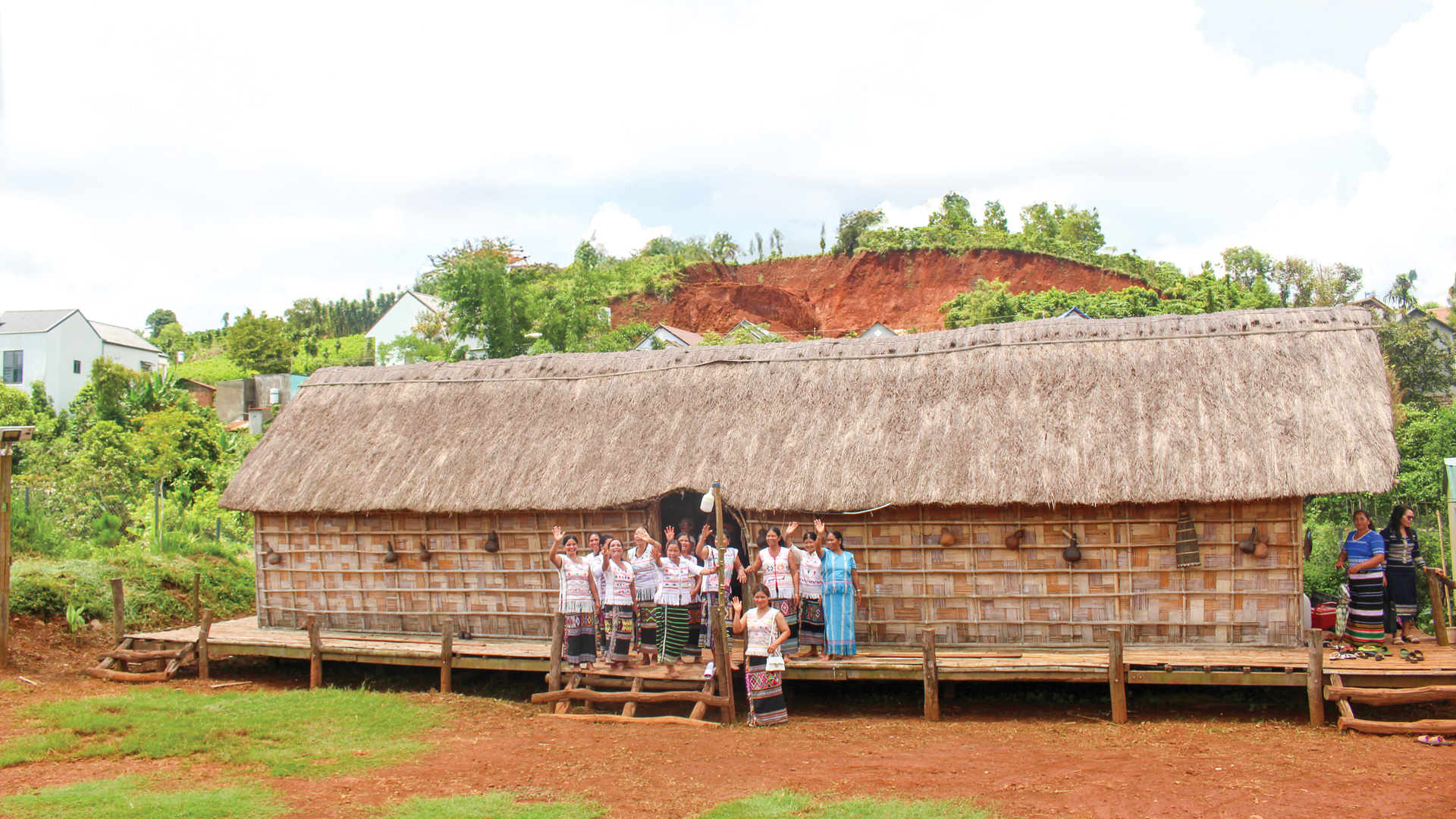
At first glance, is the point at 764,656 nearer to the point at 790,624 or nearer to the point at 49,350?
the point at 790,624

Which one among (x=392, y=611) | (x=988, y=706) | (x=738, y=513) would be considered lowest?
(x=988, y=706)

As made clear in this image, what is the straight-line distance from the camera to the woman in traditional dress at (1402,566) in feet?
37.8

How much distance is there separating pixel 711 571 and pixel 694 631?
46.5 inches

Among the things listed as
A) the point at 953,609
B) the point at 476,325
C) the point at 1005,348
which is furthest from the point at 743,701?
the point at 476,325

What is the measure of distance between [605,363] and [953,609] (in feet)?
21.6

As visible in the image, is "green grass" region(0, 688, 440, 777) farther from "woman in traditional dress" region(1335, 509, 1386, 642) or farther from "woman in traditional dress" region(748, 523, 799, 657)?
"woman in traditional dress" region(1335, 509, 1386, 642)

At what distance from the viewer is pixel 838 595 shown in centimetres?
1178

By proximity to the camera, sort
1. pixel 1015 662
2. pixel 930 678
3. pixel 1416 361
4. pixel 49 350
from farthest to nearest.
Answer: pixel 49 350, pixel 1416 361, pixel 1015 662, pixel 930 678

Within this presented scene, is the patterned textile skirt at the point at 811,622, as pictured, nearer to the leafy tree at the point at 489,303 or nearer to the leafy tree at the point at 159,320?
the leafy tree at the point at 489,303

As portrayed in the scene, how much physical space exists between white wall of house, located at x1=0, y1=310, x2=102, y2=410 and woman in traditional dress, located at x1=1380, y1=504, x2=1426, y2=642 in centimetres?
4932

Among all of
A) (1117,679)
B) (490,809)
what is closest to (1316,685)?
(1117,679)

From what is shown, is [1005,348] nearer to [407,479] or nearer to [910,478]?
[910,478]

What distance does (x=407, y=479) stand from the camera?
574 inches

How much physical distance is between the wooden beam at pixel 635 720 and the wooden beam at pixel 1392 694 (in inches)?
247
